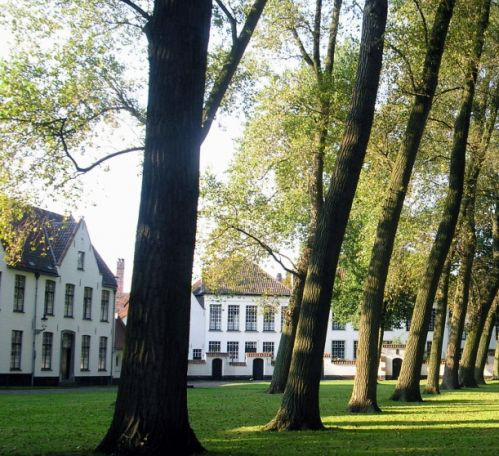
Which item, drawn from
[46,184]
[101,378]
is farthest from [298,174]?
[101,378]

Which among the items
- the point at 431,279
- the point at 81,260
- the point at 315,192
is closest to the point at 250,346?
the point at 81,260

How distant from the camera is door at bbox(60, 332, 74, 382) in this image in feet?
143

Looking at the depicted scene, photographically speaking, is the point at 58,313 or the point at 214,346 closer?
the point at 58,313

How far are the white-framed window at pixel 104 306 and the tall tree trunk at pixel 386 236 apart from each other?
35750 millimetres

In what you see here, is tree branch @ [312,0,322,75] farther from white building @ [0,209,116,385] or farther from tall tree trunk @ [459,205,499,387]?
white building @ [0,209,116,385]

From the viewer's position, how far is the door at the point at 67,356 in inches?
1719

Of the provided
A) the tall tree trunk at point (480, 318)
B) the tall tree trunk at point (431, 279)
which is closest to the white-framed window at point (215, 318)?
the tall tree trunk at point (480, 318)

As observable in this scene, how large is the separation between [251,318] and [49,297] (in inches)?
1188

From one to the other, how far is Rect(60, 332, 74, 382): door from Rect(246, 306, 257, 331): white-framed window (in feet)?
89.1

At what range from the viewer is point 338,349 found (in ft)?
232

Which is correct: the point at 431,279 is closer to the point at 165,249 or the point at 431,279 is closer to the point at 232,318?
the point at 165,249

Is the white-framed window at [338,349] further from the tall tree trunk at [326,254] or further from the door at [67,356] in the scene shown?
the tall tree trunk at [326,254]

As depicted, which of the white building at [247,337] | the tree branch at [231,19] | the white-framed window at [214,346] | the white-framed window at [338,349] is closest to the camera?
the tree branch at [231,19]

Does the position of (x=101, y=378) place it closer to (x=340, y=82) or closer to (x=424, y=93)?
(x=340, y=82)
